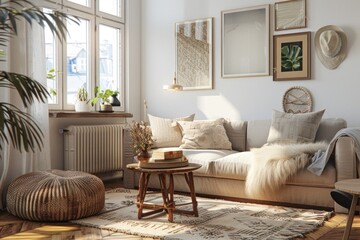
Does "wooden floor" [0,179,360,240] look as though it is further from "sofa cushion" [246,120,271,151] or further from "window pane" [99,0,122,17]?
"window pane" [99,0,122,17]

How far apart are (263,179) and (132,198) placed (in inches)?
52.1

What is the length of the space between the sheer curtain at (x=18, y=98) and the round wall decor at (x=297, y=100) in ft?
8.97

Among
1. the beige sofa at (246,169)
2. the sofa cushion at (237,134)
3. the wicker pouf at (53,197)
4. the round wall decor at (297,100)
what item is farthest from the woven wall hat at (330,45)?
the wicker pouf at (53,197)

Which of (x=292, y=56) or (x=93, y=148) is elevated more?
(x=292, y=56)

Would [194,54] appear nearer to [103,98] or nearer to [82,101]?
[103,98]

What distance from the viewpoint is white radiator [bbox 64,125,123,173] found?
Result: 481 cm

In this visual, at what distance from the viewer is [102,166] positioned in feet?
17.2

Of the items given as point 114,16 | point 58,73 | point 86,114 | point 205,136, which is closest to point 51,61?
point 58,73

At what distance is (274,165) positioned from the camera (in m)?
3.79

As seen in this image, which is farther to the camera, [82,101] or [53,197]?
[82,101]

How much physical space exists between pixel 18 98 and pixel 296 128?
2780mm

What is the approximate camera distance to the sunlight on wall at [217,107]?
5.36 m

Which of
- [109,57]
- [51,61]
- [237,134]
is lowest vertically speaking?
[237,134]

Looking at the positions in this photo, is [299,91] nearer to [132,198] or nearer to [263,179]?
[263,179]
